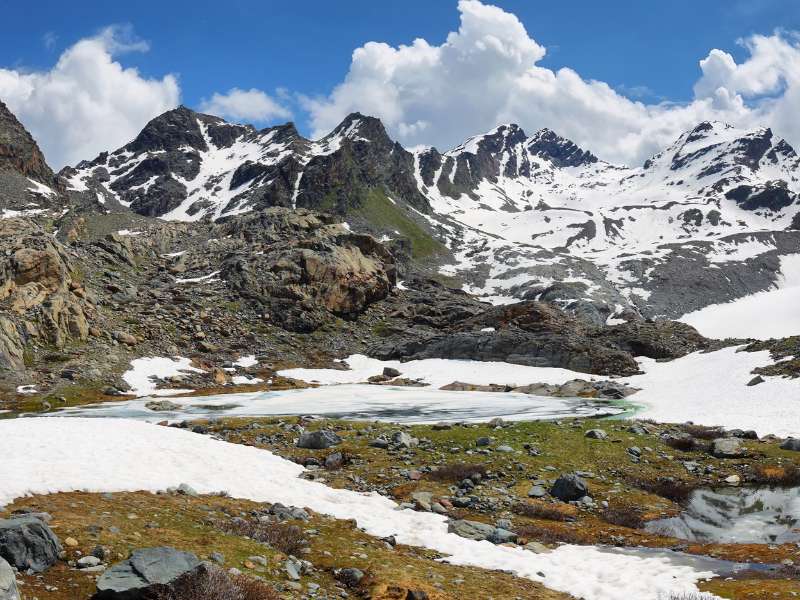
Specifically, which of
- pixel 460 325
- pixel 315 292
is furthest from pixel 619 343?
pixel 315 292

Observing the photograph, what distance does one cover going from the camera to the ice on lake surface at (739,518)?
20469 mm

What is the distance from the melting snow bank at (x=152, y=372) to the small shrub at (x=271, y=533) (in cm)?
4475

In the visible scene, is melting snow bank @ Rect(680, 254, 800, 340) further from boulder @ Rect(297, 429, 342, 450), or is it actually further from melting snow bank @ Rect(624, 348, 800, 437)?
boulder @ Rect(297, 429, 342, 450)

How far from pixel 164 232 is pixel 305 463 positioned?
108290mm

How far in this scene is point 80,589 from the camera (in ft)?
34.6

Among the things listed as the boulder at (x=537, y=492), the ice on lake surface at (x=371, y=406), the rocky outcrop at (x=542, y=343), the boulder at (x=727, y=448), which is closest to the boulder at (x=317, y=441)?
the boulder at (x=537, y=492)

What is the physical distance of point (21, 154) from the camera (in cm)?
18862

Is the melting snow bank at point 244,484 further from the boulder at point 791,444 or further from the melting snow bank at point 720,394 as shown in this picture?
the melting snow bank at point 720,394

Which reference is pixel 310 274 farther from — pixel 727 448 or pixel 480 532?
pixel 480 532

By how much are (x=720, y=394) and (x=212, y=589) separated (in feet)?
180

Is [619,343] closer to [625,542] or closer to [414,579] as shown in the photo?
[625,542]

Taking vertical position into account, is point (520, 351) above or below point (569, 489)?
above

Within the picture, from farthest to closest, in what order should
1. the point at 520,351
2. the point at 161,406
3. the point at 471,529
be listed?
the point at 520,351, the point at 161,406, the point at 471,529

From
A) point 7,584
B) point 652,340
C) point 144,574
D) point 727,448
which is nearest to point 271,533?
point 144,574
